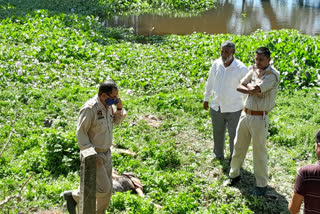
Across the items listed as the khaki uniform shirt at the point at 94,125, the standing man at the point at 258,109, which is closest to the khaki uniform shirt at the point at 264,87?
the standing man at the point at 258,109

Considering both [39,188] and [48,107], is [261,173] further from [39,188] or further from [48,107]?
Result: [48,107]

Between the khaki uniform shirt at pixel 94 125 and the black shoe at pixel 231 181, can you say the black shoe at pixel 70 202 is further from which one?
the black shoe at pixel 231 181

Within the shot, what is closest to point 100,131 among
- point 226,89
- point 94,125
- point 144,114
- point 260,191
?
point 94,125

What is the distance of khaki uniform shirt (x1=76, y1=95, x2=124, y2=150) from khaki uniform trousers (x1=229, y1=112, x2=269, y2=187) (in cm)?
208

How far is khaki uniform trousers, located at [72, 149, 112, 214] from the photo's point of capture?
15.1 ft

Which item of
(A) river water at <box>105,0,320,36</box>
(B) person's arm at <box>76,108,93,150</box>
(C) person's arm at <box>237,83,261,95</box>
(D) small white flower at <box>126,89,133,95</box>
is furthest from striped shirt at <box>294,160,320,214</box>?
(A) river water at <box>105,0,320,36</box>

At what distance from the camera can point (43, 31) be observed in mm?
13961

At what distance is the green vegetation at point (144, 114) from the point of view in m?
5.95

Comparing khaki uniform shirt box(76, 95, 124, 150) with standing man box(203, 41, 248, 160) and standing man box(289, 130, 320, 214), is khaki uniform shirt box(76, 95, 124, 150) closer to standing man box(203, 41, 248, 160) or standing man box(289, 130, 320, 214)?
standing man box(289, 130, 320, 214)

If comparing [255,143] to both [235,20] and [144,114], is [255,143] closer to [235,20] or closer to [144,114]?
[144,114]

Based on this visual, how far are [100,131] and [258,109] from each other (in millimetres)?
2285

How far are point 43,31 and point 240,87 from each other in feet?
31.7

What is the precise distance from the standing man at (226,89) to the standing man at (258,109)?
50 centimetres

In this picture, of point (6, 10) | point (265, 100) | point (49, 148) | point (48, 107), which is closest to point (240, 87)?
point (265, 100)
